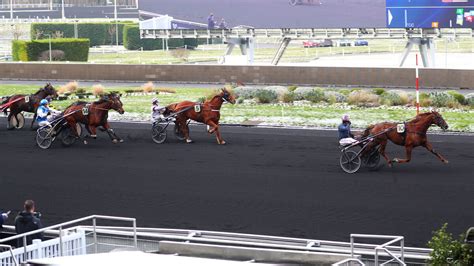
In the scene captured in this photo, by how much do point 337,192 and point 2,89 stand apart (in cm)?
2329

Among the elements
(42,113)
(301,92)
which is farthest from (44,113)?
(301,92)

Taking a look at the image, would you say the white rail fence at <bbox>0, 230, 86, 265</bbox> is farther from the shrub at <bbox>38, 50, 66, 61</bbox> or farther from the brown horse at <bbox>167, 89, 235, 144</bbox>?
the shrub at <bbox>38, 50, 66, 61</bbox>

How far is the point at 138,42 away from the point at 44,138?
4446cm

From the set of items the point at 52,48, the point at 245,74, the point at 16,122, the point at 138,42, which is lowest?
the point at 16,122

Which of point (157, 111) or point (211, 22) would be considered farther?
point (211, 22)

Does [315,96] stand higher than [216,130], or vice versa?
[315,96]

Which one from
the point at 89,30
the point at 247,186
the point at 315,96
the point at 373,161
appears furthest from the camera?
the point at 89,30

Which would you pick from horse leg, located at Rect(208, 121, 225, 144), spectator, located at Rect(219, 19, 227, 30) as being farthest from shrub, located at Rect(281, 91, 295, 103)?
spectator, located at Rect(219, 19, 227, 30)

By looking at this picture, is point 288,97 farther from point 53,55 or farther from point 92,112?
point 53,55

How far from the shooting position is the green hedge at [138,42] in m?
67.8

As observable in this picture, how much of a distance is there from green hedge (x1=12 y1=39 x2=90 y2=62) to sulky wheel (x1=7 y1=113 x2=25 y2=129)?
22403 mm

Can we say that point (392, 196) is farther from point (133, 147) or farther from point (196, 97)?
point (196, 97)

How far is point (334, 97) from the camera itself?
32406 millimetres

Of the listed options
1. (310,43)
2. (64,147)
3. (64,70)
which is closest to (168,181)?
(64,147)
